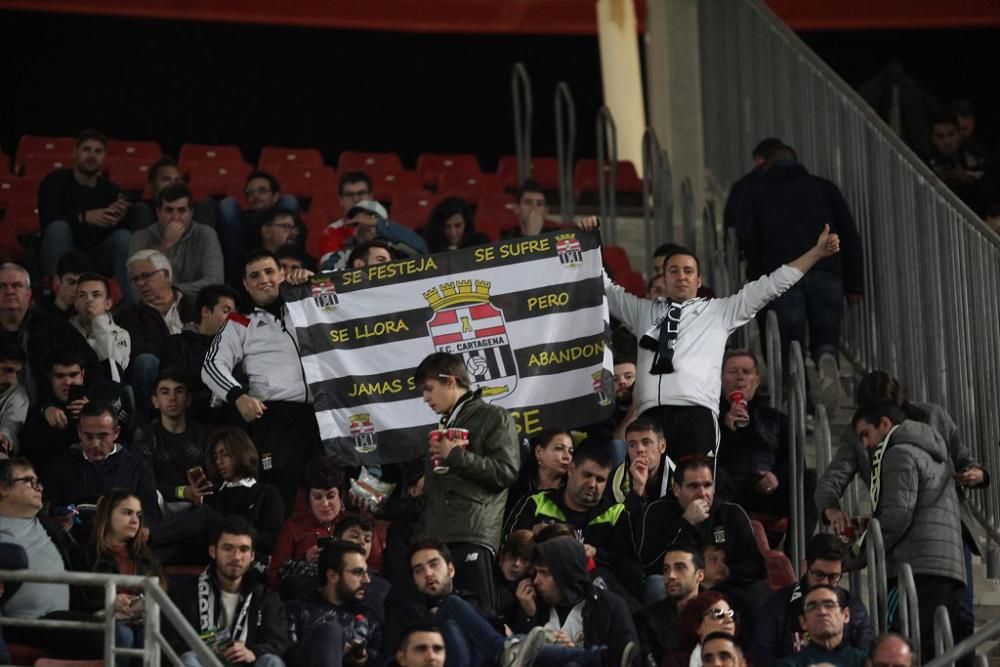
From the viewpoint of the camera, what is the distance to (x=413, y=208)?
1664 centimetres

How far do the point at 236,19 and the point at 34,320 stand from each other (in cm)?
1032

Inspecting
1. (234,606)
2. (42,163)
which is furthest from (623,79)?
(234,606)

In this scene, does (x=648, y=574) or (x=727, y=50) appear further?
(x=727, y=50)

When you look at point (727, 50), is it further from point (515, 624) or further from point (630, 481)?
point (515, 624)

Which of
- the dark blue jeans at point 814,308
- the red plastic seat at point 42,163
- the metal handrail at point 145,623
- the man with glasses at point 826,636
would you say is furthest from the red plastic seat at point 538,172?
the metal handrail at point 145,623

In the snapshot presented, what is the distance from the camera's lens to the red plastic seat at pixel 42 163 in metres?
17.3

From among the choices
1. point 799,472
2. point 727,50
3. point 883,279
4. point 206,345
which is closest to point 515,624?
point 799,472

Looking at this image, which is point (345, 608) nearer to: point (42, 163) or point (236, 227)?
point (236, 227)

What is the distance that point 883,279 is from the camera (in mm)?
14070

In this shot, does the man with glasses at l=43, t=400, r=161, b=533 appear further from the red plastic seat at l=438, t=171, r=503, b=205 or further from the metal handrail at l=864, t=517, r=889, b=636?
the red plastic seat at l=438, t=171, r=503, b=205

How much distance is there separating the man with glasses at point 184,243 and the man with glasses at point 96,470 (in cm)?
248

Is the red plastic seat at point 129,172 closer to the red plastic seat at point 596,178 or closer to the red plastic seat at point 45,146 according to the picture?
the red plastic seat at point 45,146

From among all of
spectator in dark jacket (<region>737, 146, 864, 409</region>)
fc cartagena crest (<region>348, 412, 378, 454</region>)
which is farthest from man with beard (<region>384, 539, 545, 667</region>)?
spectator in dark jacket (<region>737, 146, 864, 409</region>)

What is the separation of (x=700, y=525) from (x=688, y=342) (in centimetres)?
140
